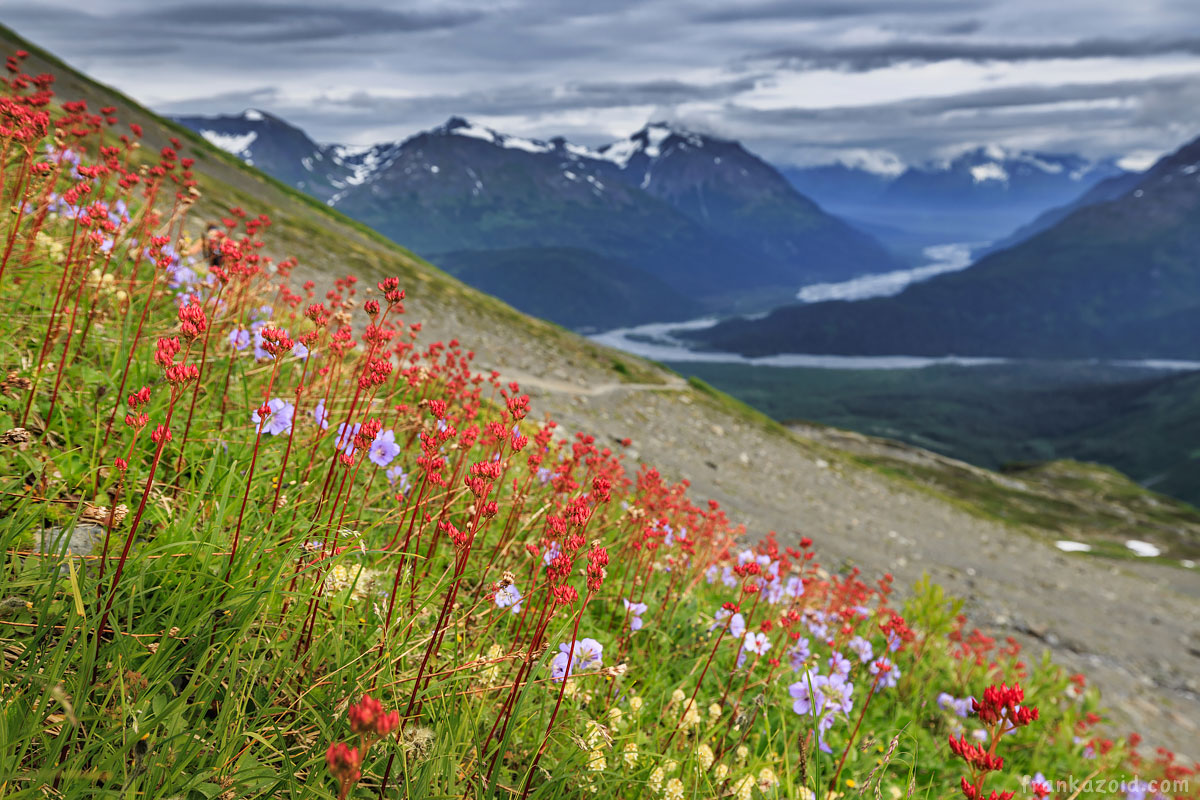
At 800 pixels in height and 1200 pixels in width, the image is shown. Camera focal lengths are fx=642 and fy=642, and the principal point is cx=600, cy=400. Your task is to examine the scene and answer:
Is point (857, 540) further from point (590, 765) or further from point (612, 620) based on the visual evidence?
point (590, 765)

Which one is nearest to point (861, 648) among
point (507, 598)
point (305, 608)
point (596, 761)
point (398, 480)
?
point (596, 761)

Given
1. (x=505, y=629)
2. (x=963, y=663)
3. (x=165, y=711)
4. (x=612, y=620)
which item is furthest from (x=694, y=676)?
(x=963, y=663)

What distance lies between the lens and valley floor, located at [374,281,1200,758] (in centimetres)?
1684

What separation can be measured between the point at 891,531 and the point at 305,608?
81.1 feet

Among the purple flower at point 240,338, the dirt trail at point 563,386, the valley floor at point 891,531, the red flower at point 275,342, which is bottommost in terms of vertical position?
the valley floor at point 891,531

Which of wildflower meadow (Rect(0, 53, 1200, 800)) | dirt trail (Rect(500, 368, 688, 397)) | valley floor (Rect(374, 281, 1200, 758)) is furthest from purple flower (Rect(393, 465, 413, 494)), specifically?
dirt trail (Rect(500, 368, 688, 397))

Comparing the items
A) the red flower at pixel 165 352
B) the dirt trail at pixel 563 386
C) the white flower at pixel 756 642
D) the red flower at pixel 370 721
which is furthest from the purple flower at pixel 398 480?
the dirt trail at pixel 563 386

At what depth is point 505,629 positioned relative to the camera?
11.5 feet

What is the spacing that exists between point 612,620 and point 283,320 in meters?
4.40

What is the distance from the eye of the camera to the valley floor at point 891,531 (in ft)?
55.3

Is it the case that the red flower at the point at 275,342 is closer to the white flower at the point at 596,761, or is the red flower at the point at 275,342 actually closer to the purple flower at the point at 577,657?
the purple flower at the point at 577,657

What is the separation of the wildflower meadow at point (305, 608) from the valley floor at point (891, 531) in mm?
10547

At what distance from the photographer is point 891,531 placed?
78.7ft

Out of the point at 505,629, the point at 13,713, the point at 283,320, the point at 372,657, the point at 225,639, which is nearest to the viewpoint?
the point at 13,713
